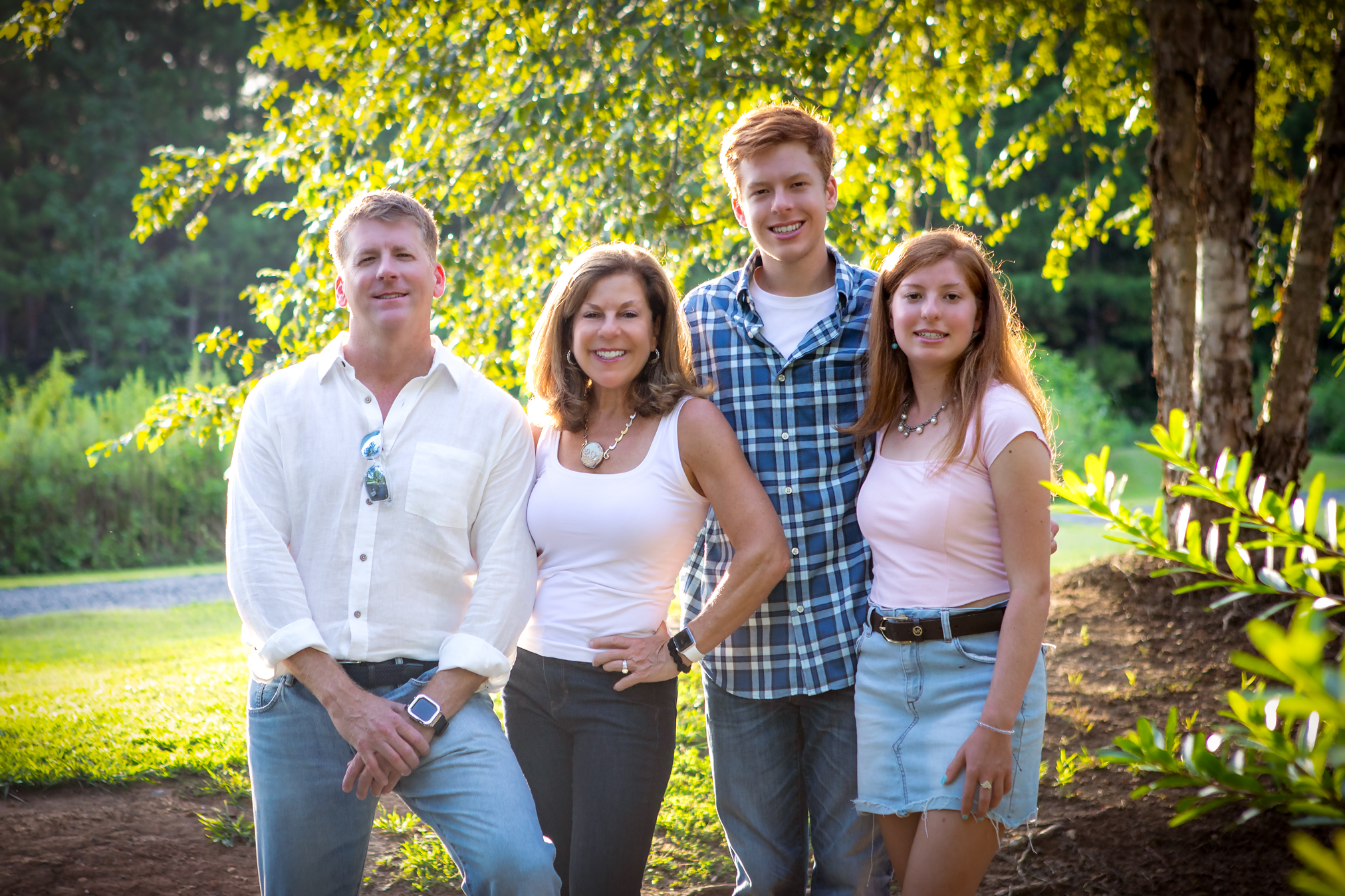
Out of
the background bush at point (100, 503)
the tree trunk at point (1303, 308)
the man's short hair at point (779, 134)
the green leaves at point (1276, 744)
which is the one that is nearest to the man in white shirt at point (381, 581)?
the man's short hair at point (779, 134)

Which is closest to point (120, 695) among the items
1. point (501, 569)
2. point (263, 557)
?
point (263, 557)

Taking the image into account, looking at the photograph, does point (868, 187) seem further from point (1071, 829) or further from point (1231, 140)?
point (1071, 829)

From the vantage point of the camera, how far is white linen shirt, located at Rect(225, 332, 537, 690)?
7.52 feet

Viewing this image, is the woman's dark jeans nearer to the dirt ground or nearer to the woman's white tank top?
the woman's white tank top

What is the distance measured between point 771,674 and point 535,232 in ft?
10.3

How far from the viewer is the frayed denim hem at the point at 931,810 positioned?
205 cm

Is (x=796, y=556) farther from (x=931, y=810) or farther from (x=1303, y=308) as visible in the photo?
(x=1303, y=308)

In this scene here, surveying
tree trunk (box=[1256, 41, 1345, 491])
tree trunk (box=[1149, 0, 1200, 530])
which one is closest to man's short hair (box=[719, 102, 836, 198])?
tree trunk (box=[1149, 0, 1200, 530])

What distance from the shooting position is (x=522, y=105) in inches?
174

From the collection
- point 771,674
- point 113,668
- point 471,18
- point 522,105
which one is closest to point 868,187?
point 522,105

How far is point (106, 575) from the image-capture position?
453 inches

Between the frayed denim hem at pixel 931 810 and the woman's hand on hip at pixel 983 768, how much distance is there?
0.07 feet

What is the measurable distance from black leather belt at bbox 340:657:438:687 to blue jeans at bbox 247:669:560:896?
0.06 feet

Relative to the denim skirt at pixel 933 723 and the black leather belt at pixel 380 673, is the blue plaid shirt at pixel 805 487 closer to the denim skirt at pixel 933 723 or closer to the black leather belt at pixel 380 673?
the denim skirt at pixel 933 723
